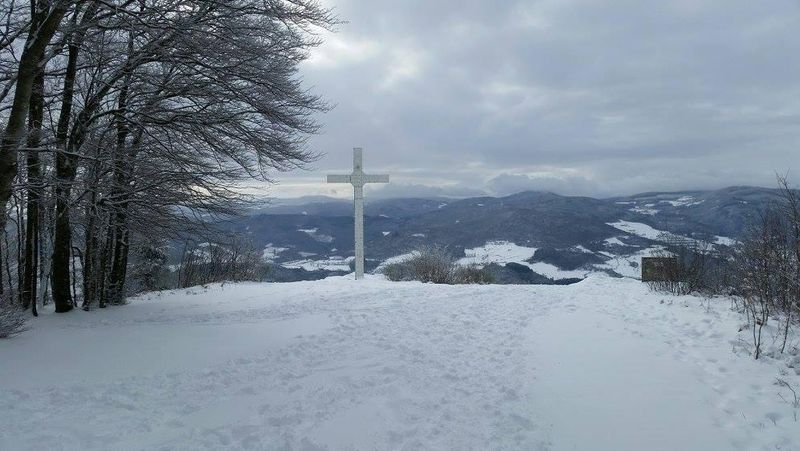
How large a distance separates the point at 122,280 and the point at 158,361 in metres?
6.07

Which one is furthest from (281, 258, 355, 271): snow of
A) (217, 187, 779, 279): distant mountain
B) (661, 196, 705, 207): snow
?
(661, 196, 705, 207): snow

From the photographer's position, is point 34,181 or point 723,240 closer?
point 34,181

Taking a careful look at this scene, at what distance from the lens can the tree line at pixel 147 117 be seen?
23.8 ft

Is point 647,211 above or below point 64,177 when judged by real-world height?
below

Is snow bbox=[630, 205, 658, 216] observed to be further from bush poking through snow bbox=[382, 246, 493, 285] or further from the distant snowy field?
the distant snowy field

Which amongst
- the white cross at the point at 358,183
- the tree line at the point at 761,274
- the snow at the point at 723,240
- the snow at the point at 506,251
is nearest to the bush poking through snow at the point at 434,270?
the white cross at the point at 358,183

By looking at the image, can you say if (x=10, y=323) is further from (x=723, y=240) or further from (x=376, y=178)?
(x=723, y=240)

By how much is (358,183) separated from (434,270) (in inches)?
167

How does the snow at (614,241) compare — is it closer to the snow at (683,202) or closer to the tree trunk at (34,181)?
the snow at (683,202)

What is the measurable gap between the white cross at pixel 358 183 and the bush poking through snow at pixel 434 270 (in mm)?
1773

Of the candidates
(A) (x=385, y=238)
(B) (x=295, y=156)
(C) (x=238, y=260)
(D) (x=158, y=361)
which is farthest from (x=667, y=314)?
(A) (x=385, y=238)

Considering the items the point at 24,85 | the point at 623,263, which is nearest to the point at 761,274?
the point at 24,85

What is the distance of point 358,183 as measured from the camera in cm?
1598

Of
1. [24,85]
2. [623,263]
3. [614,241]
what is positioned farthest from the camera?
[614,241]
